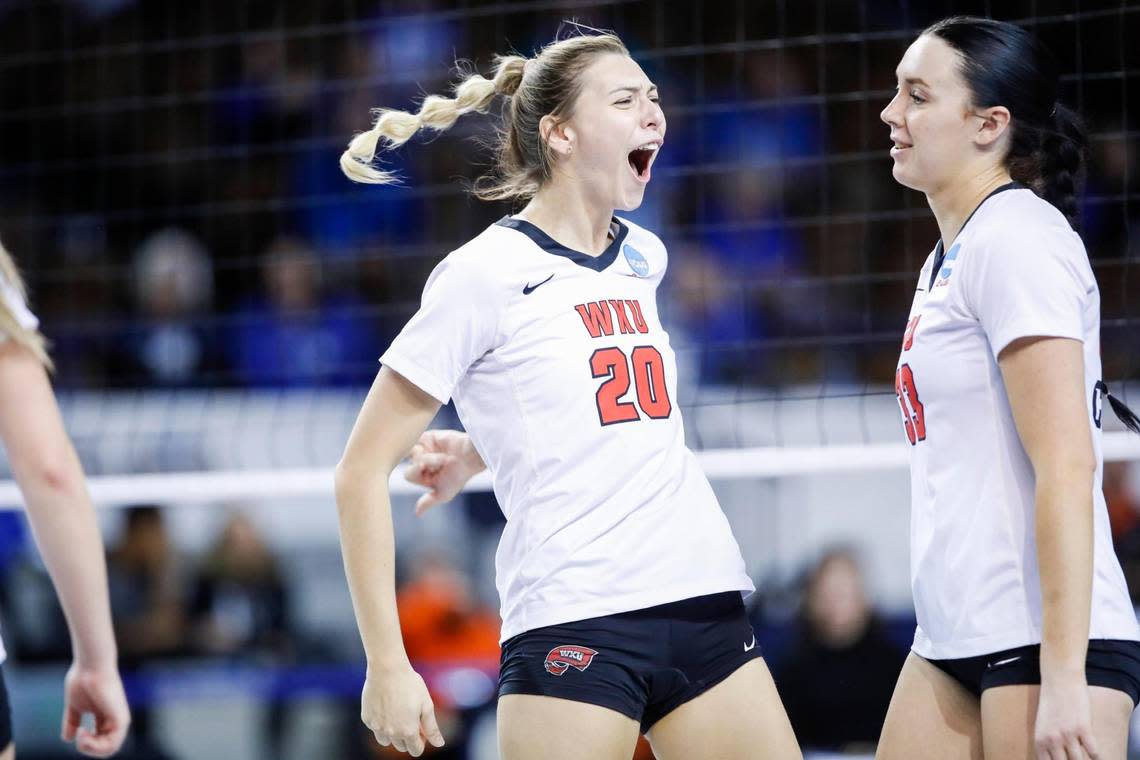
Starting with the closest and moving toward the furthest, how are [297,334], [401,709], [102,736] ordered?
[102,736] < [401,709] < [297,334]

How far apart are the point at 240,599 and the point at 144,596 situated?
0.36 meters

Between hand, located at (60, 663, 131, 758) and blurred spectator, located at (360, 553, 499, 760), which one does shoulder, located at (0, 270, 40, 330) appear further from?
blurred spectator, located at (360, 553, 499, 760)

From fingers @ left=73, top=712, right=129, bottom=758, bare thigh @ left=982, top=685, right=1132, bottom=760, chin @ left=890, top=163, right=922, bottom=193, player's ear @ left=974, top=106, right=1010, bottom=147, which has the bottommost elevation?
bare thigh @ left=982, top=685, right=1132, bottom=760

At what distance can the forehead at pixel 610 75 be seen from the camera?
8.57ft

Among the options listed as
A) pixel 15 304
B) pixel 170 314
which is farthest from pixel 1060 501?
pixel 170 314

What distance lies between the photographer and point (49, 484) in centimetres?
183

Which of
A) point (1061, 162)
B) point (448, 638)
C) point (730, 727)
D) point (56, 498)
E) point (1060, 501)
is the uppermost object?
point (1061, 162)

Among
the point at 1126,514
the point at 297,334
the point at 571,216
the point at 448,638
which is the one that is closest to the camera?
the point at 571,216

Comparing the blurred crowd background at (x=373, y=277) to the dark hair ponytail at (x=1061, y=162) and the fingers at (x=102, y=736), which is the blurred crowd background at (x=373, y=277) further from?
the fingers at (x=102, y=736)

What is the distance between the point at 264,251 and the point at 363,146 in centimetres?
471

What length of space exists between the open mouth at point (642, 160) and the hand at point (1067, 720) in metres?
1.17

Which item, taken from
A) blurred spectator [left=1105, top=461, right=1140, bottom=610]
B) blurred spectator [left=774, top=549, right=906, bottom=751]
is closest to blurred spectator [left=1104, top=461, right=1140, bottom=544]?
blurred spectator [left=1105, top=461, right=1140, bottom=610]

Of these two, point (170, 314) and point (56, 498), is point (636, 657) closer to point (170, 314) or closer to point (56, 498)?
point (56, 498)

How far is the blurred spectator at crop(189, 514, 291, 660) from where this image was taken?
199 inches
